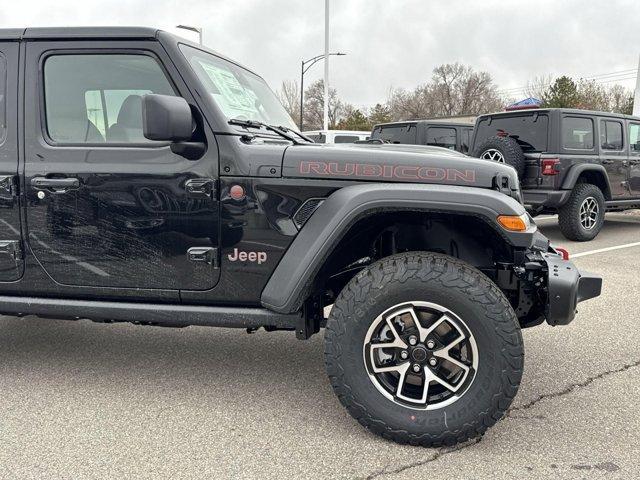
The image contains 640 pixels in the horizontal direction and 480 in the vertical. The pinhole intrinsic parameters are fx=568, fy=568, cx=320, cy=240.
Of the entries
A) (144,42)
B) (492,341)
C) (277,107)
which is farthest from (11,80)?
(492,341)

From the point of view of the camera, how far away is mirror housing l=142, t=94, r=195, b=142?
2.55 m

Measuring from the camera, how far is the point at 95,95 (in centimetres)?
306

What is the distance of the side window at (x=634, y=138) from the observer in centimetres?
913

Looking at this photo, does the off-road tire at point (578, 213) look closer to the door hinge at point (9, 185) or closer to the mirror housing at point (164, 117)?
the mirror housing at point (164, 117)

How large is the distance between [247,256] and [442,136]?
919cm

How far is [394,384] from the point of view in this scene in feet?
8.89

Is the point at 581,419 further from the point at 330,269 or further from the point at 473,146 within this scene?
the point at 473,146

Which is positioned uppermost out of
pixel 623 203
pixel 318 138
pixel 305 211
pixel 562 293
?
pixel 318 138

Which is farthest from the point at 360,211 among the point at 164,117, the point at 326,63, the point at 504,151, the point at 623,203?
the point at 326,63

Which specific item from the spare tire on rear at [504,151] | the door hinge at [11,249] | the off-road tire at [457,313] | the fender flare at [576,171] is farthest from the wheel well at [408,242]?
the fender flare at [576,171]

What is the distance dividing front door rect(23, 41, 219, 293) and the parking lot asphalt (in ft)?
2.36

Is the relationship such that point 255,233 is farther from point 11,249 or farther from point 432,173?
point 11,249

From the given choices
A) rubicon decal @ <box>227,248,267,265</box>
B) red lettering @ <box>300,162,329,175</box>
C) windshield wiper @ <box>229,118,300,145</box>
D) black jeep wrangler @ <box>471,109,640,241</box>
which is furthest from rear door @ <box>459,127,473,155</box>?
rubicon decal @ <box>227,248,267,265</box>

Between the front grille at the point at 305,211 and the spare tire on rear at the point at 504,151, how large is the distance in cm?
563
